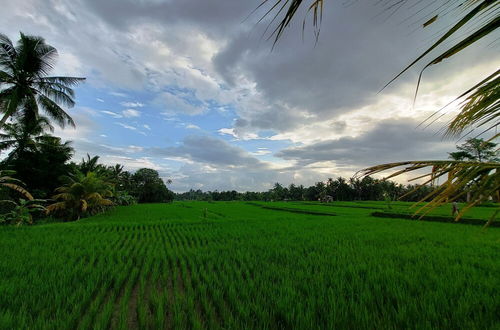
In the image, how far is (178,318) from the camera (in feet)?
8.32

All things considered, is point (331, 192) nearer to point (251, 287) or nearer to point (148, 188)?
point (148, 188)

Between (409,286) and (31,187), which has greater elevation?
(31,187)

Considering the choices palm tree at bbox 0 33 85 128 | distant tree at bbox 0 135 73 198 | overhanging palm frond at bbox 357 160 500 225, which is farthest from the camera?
distant tree at bbox 0 135 73 198

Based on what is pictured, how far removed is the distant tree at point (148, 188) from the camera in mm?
46500

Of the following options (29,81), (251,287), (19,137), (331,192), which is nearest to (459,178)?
(251,287)

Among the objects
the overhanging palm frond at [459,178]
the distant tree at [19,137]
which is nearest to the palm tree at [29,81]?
the distant tree at [19,137]

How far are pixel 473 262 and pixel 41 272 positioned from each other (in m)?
8.30

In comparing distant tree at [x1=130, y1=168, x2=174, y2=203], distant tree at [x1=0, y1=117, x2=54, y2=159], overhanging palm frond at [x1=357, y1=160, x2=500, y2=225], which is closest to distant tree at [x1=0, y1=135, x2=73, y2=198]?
distant tree at [x1=0, y1=117, x2=54, y2=159]

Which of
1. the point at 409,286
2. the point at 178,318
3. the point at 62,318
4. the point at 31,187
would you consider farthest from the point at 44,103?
the point at 409,286

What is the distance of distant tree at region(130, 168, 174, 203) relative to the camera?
153 ft

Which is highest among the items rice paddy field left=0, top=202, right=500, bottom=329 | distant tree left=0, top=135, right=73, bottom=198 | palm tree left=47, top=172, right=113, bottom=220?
distant tree left=0, top=135, right=73, bottom=198

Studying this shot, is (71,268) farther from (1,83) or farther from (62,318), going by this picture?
(1,83)

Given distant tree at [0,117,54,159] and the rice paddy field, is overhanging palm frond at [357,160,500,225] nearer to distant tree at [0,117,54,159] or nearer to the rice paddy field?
the rice paddy field

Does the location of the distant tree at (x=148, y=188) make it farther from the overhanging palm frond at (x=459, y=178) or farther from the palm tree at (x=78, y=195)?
the overhanging palm frond at (x=459, y=178)
